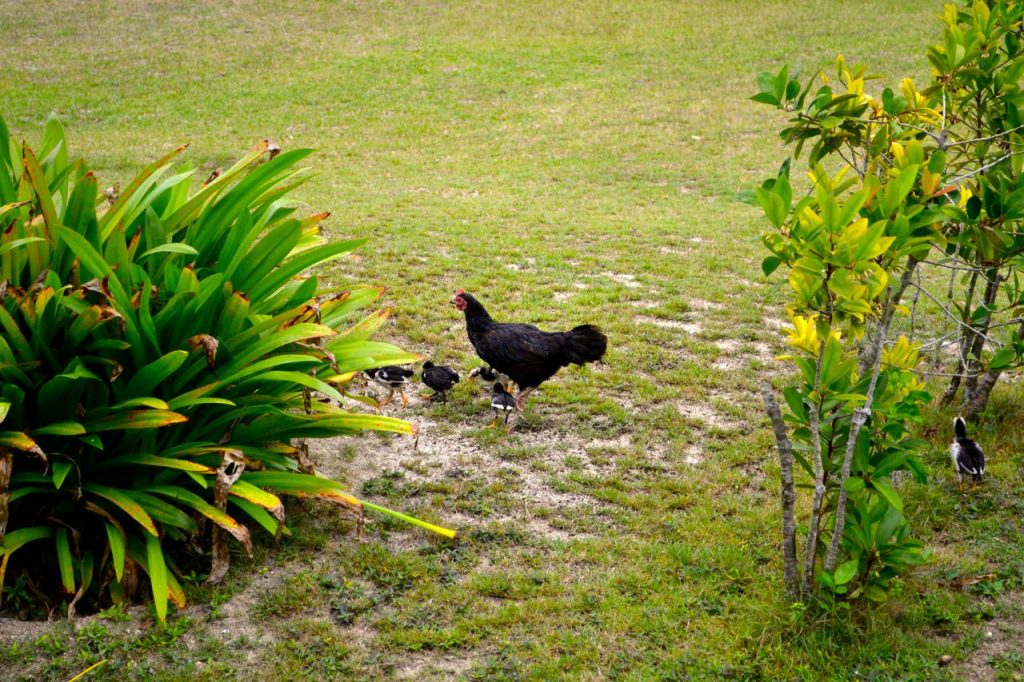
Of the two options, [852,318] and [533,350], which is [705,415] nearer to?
[533,350]

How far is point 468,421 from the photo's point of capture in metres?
6.44

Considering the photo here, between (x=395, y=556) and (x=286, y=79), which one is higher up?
(x=286, y=79)

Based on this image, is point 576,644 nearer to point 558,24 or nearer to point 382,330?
point 382,330

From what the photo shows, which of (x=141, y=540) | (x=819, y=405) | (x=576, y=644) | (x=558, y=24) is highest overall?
(x=558, y=24)

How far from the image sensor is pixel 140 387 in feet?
14.6

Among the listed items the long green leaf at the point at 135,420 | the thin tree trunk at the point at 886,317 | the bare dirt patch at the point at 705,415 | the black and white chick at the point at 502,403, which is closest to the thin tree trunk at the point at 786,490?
the thin tree trunk at the point at 886,317

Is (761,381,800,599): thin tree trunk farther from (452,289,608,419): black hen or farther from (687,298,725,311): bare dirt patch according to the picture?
(687,298,725,311): bare dirt patch

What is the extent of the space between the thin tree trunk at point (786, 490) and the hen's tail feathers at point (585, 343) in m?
2.21

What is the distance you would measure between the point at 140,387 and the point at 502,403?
253 centimetres

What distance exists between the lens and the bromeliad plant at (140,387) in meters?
4.27

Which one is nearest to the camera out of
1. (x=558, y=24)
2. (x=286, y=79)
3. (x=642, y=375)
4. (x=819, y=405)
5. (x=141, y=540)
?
(x=819, y=405)

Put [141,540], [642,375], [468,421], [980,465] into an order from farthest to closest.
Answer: [642,375], [468,421], [980,465], [141,540]

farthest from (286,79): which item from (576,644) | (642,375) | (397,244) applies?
(576,644)

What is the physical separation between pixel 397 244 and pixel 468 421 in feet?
14.2
